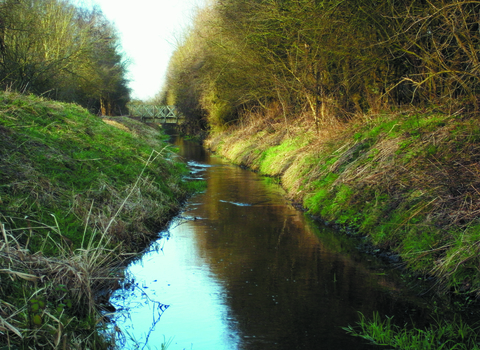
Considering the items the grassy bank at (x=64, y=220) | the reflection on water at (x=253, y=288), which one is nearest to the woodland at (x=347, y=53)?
the reflection on water at (x=253, y=288)

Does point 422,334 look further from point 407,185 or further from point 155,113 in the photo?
point 155,113

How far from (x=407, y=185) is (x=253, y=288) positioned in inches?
126

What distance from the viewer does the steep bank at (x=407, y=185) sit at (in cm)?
572

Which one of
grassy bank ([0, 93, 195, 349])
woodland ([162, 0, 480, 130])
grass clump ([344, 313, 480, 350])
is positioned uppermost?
woodland ([162, 0, 480, 130])

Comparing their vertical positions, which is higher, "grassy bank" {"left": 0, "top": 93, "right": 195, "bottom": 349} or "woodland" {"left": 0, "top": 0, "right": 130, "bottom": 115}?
"woodland" {"left": 0, "top": 0, "right": 130, "bottom": 115}

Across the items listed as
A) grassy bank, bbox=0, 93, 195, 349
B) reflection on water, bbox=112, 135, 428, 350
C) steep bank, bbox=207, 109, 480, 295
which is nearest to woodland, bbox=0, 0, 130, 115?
grassy bank, bbox=0, 93, 195, 349

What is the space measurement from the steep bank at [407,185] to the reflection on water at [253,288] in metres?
0.56

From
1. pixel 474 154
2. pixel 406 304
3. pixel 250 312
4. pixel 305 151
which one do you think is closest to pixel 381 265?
pixel 406 304

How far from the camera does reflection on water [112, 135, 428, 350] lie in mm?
4590

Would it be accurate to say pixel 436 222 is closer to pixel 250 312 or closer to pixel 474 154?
pixel 474 154

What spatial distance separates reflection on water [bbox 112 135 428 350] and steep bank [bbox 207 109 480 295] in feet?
1.85

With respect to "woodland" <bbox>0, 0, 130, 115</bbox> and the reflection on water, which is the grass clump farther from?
"woodland" <bbox>0, 0, 130, 115</bbox>

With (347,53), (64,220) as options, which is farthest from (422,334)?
(347,53)

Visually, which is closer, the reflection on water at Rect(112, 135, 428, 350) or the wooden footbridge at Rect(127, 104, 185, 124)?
the reflection on water at Rect(112, 135, 428, 350)
